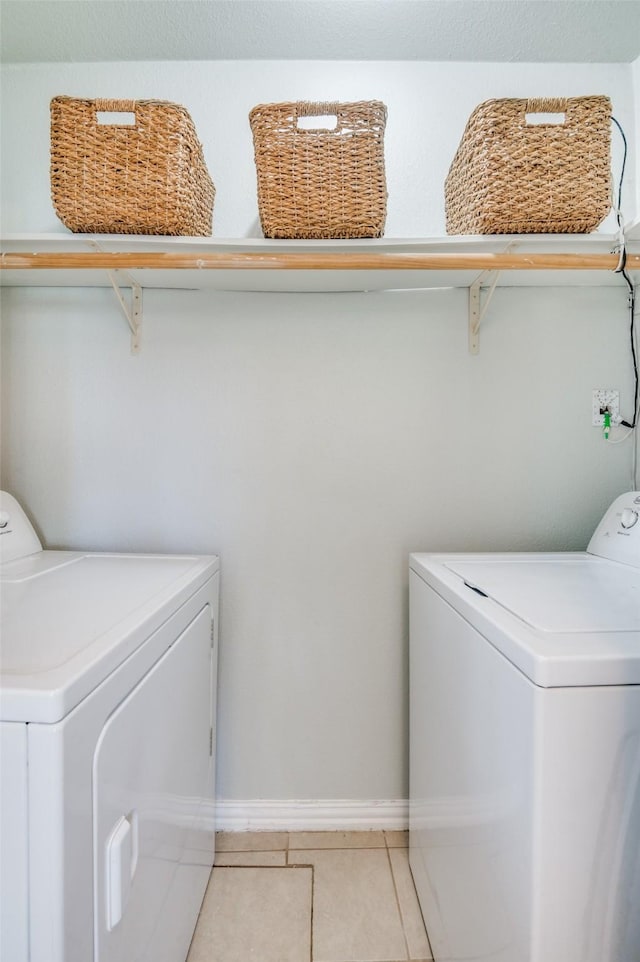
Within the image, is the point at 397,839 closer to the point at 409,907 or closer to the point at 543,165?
the point at 409,907

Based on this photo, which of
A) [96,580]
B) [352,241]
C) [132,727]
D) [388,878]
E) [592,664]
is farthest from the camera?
[388,878]

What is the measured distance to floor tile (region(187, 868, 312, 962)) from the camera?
1.24 meters

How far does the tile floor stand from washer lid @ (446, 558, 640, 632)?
975 millimetres

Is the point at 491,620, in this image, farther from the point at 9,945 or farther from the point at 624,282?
the point at 624,282

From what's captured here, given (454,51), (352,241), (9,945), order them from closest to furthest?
(9,945), (352,241), (454,51)

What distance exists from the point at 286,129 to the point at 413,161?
1.89 feet

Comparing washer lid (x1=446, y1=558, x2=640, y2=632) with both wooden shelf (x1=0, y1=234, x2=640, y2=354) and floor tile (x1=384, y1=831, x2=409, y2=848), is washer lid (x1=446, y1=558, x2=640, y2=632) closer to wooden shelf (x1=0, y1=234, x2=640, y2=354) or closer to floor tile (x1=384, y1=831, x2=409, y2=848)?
wooden shelf (x1=0, y1=234, x2=640, y2=354)

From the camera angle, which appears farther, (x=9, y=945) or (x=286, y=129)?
(x=286, y=129)

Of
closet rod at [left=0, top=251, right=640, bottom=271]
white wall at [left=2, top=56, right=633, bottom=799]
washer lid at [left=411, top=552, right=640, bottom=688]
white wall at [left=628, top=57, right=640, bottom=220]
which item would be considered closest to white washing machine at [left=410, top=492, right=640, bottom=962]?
washer lid at [left=411, top=552, right=640, bottom=688]

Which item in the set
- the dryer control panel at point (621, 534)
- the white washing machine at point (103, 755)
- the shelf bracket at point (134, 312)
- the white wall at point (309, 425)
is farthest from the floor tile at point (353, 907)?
the shelf bracket at point (134, 312)

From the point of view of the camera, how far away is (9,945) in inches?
23.5

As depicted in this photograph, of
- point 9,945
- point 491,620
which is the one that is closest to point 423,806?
point 491,620

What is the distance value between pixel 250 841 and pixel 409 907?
0.53 m

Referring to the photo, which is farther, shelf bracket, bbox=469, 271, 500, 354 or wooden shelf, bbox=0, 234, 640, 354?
shelf bracket, bbox=469, 271, 500, 354
